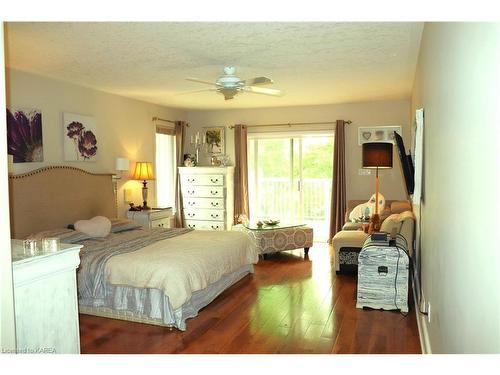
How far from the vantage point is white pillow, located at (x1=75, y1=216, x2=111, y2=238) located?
471 cm

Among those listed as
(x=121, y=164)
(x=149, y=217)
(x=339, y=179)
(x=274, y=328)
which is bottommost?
(x=274, y=328)

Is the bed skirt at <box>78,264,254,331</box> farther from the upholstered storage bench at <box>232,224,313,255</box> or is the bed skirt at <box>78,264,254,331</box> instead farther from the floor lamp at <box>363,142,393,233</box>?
the floor lamp at <box>363,142,393,233</box>

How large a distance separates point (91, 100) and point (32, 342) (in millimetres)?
4325

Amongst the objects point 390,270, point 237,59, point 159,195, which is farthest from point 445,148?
point 159,195

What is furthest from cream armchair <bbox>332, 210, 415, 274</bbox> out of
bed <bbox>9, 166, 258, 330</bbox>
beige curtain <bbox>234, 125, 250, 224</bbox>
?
beige curtain <bbox>234, 125, 250, 224</bbox>

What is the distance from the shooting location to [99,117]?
600 centimetres

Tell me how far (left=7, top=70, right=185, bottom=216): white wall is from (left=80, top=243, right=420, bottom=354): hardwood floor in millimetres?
2389

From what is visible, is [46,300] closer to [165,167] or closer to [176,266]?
[176,266]

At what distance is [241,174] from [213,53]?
3.97 m

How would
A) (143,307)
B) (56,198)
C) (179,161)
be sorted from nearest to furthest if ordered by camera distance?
(143,307)
(56,198)
(179,161)

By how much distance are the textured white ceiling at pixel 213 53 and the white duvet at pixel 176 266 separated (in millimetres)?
1862

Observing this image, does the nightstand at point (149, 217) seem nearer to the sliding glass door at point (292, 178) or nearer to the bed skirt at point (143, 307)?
the sliding glass door at point (292, 178)

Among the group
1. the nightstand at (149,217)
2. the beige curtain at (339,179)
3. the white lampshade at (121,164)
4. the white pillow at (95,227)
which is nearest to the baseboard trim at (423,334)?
the white pillow at (95,227)

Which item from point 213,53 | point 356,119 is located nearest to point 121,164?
point 213,53
